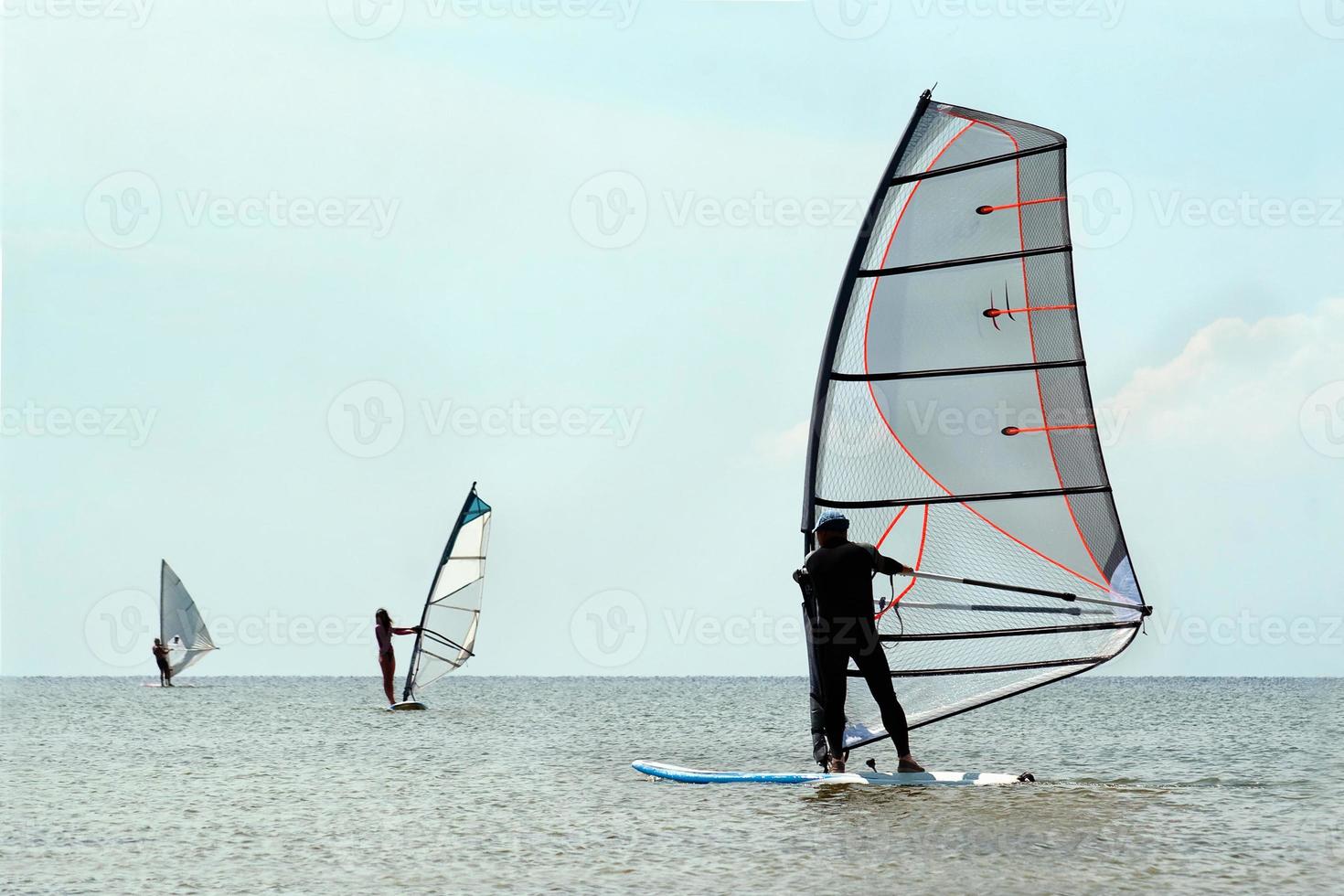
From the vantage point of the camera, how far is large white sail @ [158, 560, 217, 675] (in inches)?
1572

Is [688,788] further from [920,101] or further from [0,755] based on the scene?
[0,755]

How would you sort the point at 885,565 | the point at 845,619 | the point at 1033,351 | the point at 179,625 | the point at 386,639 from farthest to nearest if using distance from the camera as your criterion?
1. the point at 179,625
2. the point at 386,639
3. the point at 1033,351
4. the point at 845,619
5. the point at 885,565

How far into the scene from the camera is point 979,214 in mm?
9094

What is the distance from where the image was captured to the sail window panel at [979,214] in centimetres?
905

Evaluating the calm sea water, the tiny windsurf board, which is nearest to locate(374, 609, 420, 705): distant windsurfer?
the tiny windsurf board

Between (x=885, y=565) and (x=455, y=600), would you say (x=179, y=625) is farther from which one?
(x=885, y=565)

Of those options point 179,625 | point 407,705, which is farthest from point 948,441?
point 179,625

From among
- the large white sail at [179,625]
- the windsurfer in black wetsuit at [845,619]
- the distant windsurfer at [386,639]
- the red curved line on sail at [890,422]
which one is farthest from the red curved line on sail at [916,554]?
the large white sail at [179,625]

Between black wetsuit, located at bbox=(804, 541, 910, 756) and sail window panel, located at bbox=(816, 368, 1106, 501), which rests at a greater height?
sail window panel, located at bbox=(816, 368, 1106, 501)

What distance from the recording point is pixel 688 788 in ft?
31.2

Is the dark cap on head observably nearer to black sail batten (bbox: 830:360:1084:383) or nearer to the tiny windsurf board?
black sail batten (bbox: 830:360:1084:383)

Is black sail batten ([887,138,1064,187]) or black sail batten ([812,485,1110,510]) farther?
black sail batten ([887,138,1064,187])

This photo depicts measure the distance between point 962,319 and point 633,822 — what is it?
372 cm

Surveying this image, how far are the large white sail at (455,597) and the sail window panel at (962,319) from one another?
12511 mm
